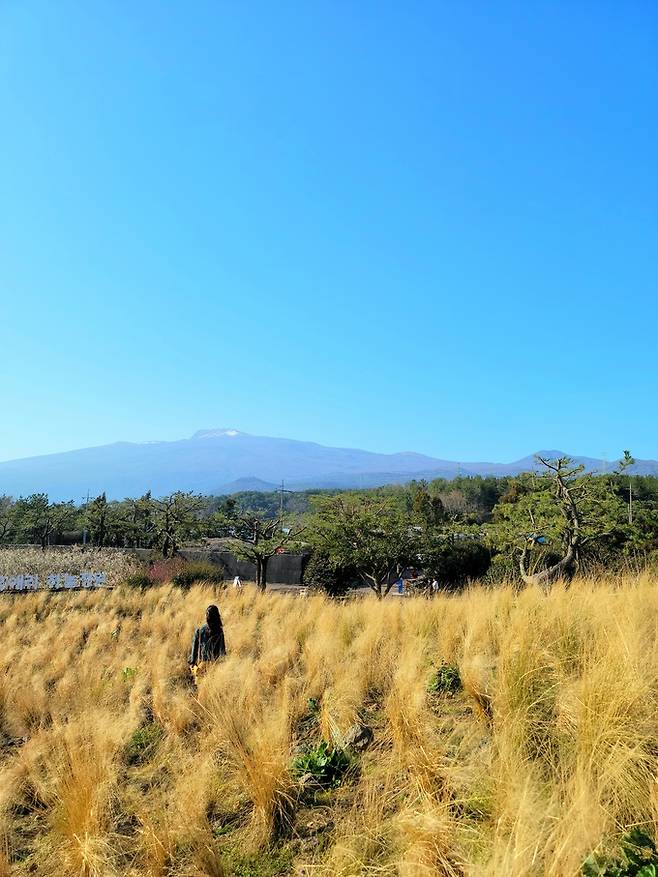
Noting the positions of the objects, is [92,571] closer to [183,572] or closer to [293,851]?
[183,572]

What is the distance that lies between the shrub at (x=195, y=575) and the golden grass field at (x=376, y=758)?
11.3 metres

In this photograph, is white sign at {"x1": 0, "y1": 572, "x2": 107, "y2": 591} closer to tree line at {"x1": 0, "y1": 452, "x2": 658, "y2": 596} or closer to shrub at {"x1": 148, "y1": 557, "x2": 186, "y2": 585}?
shrub at {"x1": 148, "y1": 557, "x2": 186, "y2": 585}

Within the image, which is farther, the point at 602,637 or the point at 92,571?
the point at 92,571

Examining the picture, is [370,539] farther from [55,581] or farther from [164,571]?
[55,581]

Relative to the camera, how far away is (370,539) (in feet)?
52.9

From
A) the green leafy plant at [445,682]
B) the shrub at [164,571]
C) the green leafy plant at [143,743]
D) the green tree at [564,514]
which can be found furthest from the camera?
the shrub at [164,571]

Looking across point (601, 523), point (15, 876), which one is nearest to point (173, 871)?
point (15, 876)

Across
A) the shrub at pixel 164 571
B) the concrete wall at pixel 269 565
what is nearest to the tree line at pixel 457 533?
the concrete wall at pixel 269 565

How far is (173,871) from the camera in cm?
303

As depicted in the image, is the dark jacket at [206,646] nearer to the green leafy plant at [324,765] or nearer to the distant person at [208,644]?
the distant person at [208,644]

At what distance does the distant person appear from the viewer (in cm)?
672

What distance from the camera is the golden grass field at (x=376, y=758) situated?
2.57 metres

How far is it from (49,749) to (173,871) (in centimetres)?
243

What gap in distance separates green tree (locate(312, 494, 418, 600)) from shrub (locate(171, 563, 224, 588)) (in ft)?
13.8
